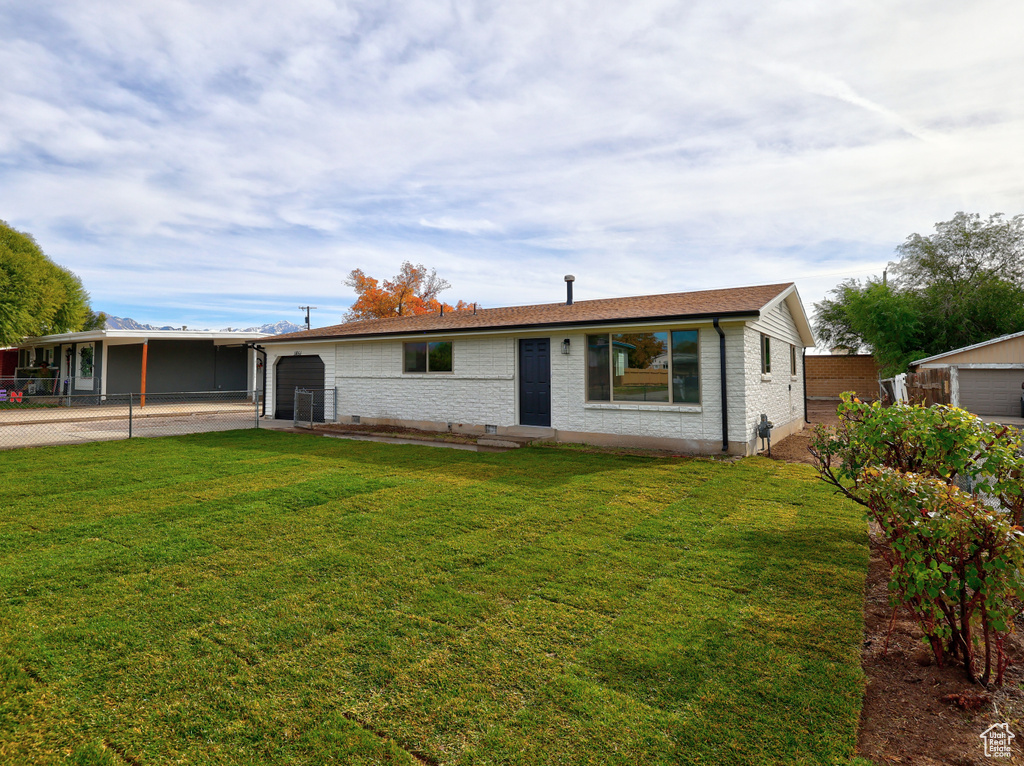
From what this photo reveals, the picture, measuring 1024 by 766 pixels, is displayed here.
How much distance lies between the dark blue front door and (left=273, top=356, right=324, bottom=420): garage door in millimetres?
7238

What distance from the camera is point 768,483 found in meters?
7.10

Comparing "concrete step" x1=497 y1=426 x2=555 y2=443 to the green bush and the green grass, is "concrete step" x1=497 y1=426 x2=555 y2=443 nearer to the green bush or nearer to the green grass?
the green grass

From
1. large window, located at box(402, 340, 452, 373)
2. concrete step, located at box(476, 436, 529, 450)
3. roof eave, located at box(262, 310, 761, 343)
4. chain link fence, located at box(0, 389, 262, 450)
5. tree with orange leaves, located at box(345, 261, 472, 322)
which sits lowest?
concrete step, located at box(476, 436, 529, 450)

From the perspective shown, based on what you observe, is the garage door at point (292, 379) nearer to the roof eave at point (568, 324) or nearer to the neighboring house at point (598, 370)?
the neighboring house at point (598, 370)

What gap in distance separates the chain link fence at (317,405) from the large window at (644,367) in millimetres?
8282

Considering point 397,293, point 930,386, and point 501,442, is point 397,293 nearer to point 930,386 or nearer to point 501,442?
point 501,442

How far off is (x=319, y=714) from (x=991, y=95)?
1386 cm

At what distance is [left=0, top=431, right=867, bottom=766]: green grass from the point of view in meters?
2.12

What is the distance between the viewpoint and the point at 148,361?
23781 mm

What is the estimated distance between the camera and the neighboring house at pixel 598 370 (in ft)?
30.9

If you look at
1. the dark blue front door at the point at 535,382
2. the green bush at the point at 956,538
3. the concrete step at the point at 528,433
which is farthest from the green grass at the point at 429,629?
the dark blue front door at the point at 535,382

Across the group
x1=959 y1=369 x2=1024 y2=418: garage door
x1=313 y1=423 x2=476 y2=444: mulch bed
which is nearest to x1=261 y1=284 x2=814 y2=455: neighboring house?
x1=313 y1=423 x2=476 y2=444: mulch bed

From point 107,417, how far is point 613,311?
17925 millimetres

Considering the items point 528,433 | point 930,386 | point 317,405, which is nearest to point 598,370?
point 528,433
